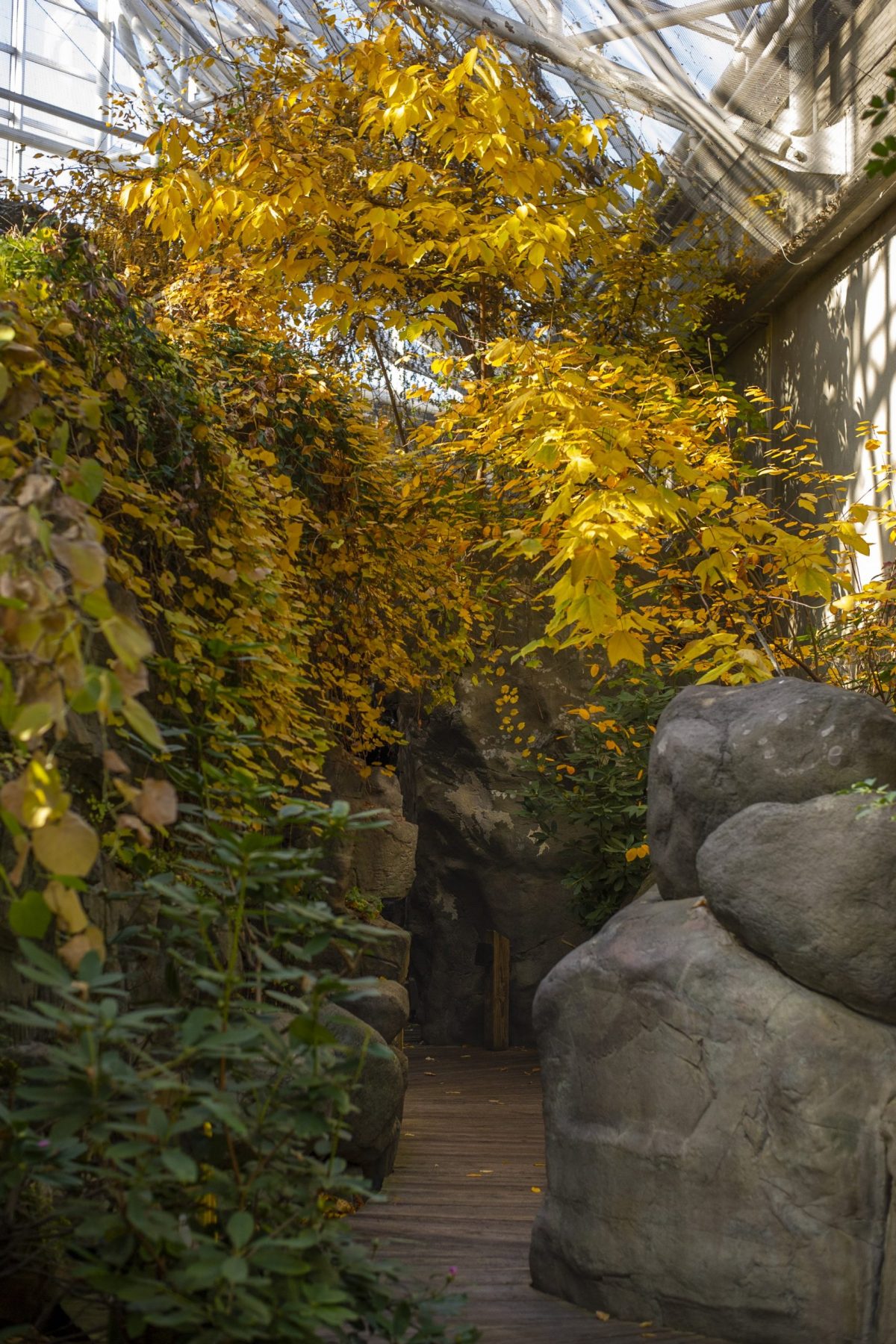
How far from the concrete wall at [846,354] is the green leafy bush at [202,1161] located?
5.00 meters

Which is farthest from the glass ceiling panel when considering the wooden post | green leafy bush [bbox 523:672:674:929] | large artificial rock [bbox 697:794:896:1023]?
the wooden post

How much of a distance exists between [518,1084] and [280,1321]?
5.96 m

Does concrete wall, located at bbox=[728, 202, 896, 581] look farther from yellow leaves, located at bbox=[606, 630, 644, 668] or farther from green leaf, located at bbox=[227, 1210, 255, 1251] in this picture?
green leaf, located at bbox=[227, 1210, 255, 1251]

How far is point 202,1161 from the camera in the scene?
2129 mm

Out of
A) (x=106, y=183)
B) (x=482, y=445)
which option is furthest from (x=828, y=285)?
(x=106, y=183)

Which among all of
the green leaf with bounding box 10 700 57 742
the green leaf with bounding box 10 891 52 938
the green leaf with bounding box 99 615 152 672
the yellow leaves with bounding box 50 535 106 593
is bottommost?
the green leaf with bounding box 10 891 52 938

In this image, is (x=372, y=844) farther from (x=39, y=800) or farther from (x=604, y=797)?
(x=39, y=800)

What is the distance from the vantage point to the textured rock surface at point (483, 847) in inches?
329

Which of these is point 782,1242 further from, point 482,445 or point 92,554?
point 482,445

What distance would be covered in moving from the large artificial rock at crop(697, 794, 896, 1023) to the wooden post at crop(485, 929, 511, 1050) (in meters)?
5.46

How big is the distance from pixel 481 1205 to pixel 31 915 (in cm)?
341

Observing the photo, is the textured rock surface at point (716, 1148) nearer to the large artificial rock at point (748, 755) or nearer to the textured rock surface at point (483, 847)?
the large artificial rock at point (748, 755)

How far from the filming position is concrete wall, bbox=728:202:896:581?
664 centimetres

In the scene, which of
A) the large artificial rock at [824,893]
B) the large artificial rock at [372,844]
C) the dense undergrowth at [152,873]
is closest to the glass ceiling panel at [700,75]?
the dense undergrowth at [152,873]
